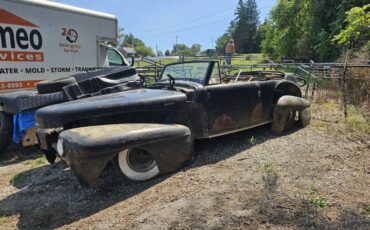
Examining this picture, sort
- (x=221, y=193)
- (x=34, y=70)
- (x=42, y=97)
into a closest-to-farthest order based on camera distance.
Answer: (x=221, y=193)
(x=42, y=97)
(x=34, y=70)

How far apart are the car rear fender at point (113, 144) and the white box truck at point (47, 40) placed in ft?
12.1

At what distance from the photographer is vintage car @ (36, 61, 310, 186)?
3674mm

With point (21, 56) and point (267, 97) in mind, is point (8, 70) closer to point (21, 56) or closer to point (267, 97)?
point (21, 56)

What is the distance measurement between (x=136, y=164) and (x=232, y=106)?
189 cm

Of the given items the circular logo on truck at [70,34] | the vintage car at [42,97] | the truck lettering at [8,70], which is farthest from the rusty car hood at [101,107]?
the circular logo on truck at [70,34]

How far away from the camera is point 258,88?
575 centimetres

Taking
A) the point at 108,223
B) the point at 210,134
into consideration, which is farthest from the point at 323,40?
the point at 108,223

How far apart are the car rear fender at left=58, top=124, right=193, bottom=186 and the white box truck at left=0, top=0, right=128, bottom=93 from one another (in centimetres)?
369

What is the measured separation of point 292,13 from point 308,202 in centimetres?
2347

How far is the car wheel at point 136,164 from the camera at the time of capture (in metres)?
4.07

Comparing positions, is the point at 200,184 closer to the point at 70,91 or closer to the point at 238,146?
the point at 238,146

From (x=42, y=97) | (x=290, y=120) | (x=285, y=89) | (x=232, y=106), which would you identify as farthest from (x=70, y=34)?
(x=290, y=120)

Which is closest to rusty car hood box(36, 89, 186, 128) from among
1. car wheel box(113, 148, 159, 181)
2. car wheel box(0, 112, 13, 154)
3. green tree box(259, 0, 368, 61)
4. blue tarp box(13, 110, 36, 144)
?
car wheel box(113, 148, 159, 181)

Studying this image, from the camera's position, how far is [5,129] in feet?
19.1
